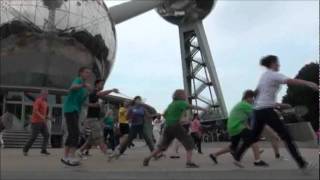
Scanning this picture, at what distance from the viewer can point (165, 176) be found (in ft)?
24.9

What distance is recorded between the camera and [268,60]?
817 centimetres

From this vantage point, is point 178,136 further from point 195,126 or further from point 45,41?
point 45,41

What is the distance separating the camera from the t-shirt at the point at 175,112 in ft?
31.6

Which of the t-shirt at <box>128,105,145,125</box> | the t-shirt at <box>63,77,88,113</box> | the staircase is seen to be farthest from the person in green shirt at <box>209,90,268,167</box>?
the staircase

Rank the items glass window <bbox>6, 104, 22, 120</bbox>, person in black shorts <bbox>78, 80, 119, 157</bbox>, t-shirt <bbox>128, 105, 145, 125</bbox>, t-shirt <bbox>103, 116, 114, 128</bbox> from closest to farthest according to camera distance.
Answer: t-shirt <bbox>128, 105, 145, 125</bbox>
person in black shorts <bbox>78, 80, 119, 157</bbox>
t-shirt <bbox>103, 116, 114, 128</bbox>
glass window <bbox>6, 104, 22, 120</bbox>

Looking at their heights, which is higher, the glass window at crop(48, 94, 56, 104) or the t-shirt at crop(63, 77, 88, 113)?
the glass window at crop(48, 94, 56, 104)

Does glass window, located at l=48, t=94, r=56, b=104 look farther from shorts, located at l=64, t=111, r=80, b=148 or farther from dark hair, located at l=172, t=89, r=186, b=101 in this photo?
shorts, located at l=64, t=111, r=80, b=148

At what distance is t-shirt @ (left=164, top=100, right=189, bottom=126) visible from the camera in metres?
9.62

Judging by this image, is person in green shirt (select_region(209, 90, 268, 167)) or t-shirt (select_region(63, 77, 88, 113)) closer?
t-shirt (select_region(63, 77, 88, 113))

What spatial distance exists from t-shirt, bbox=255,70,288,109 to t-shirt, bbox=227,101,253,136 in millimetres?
1914

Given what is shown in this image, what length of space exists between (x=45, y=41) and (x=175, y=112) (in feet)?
72.5

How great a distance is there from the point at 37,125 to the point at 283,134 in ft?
22.2

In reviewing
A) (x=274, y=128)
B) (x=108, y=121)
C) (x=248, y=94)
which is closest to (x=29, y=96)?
(x=108, y=121)

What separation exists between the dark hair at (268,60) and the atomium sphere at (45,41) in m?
23.4
